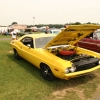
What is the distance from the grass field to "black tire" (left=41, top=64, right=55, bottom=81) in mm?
130

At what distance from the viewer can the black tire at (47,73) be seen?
510cm

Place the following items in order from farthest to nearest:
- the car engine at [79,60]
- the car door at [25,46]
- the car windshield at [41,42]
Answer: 1. the car door at [25,46]
2. the car windshield at [41,42]
3. the car engine at [79,60]

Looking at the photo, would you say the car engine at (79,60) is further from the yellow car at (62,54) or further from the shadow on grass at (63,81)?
the shadow on grass at (63,81)

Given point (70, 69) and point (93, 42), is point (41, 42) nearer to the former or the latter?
point (70, 69)

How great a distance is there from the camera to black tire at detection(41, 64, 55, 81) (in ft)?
16.7

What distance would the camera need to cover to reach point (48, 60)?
16.7 ft

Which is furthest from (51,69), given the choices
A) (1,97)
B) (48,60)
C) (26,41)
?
(26,41)

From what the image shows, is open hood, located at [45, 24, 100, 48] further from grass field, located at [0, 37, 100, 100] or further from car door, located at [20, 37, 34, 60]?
grass field, located at [0, 37, 100, 100]

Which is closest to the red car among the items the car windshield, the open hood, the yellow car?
the yellow car

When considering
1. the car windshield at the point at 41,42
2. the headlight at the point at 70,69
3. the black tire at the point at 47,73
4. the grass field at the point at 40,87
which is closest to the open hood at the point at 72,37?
the car windshield at the point at 41,42

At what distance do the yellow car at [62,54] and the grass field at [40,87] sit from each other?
1.17 feet

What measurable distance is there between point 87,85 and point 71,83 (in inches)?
18.9

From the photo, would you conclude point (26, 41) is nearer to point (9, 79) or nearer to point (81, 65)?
point (9, 79)

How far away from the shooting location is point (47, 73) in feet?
17.3
